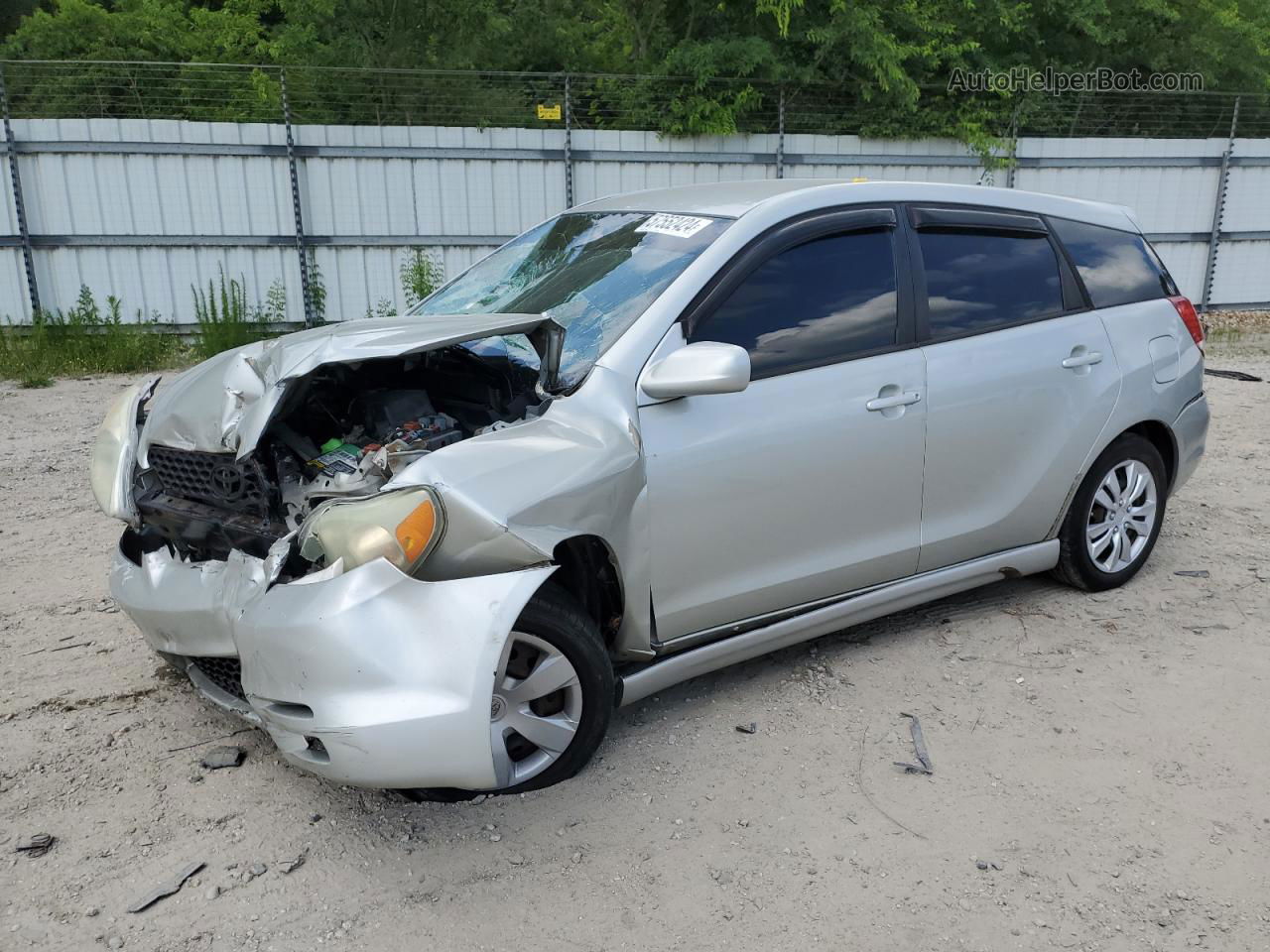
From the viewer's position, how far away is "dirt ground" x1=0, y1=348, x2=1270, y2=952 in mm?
2529

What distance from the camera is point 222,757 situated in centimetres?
322

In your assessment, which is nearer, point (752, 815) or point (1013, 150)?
point (752, 815)

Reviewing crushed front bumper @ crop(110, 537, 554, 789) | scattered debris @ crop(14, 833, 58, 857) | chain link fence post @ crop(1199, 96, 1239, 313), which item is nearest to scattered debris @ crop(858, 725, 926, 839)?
crushed front bumper @ crop(110, 537, 554, 789)

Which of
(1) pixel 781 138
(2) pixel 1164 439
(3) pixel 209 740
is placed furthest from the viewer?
(1) pixel 781 138

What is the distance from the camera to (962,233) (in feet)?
12.9

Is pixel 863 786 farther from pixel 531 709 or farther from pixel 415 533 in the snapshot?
pixel 415 533

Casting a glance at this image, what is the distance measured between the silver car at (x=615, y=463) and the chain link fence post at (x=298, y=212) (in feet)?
24.7

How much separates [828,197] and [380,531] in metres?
1.98

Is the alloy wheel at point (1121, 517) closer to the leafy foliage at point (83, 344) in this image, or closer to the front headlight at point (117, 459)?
the front headlight at point (117, 459)

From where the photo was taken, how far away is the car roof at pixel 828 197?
3623 millimetres

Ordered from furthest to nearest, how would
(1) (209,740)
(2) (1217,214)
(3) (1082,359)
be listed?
(2) (1217,214) < (3) (1082,359) < (1) (209,740)

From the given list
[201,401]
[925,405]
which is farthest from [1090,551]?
[201,401]

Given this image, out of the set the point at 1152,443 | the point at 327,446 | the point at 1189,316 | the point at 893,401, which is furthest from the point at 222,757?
the point at 1189,316

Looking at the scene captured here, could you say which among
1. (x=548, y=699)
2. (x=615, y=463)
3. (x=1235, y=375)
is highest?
(x=615, y=463)
